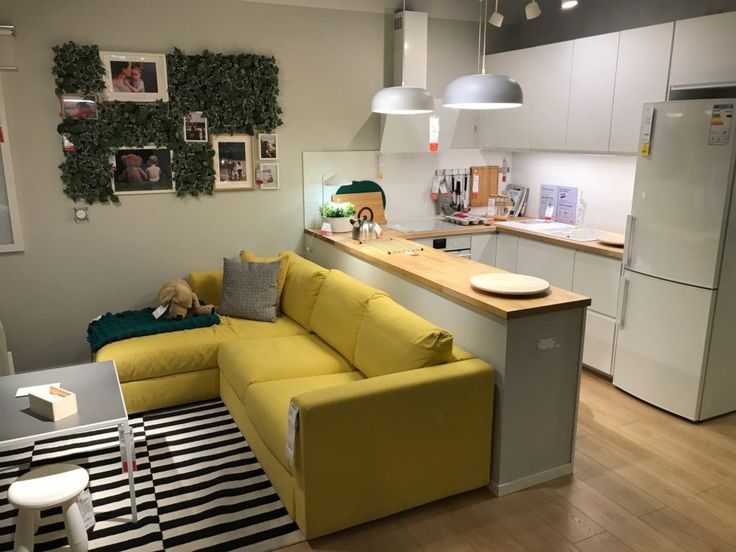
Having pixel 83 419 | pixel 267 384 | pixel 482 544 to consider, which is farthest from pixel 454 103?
pixel 83 419

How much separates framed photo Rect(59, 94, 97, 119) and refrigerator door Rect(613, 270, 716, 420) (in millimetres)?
3776

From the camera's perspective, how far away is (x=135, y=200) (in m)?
4.40

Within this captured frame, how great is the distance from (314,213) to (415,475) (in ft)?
9.14

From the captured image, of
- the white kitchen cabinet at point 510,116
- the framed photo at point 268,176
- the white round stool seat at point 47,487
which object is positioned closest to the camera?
the white round stool seat at point 47,487

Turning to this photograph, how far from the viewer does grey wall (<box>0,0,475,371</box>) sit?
4.02m

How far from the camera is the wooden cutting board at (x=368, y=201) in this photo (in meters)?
5.09

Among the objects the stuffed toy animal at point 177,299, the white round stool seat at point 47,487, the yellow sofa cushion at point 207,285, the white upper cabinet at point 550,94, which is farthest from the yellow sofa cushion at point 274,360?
the white upper cabinet at point 550,94

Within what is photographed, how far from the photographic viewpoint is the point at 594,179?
4.98m

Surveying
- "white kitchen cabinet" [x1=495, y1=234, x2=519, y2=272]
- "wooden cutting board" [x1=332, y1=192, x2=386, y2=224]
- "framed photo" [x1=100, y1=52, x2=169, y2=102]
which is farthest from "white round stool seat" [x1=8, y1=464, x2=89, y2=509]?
"white kitchen cabinet" [x1=495, y1=234, x2=519, y2=272]

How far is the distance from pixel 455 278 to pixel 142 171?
97.7 inches

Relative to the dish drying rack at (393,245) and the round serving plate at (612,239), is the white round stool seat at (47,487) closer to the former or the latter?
the dish drying rack at (393,245)

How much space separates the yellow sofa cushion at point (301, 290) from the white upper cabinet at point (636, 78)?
2300 millimetres

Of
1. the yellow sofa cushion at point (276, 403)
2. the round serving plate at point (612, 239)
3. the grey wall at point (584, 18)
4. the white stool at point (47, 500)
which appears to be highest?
the grey wall at point (584, 18)

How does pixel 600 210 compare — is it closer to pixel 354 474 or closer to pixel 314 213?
pixel 314 213
